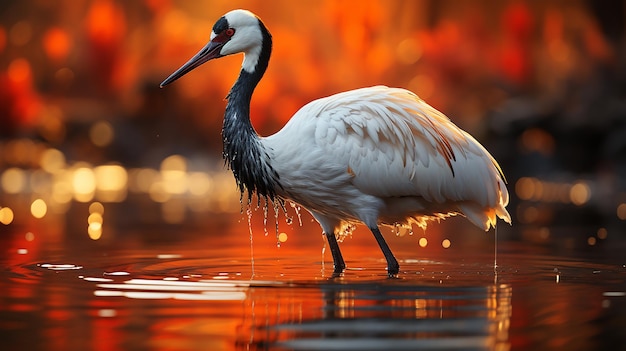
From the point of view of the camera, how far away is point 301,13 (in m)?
38.6

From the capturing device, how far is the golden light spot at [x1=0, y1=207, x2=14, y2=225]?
52.0 feet

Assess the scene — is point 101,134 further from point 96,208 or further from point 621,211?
point 621,211

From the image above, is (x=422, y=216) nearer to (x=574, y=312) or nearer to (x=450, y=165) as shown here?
(x=450, y=165)

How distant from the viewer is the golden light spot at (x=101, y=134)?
35.7 metres

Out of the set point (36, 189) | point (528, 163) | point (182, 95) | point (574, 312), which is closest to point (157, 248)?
point (574, 312)

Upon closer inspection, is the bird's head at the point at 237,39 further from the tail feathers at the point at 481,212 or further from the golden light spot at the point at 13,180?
the golden light spot at the point at 13,180

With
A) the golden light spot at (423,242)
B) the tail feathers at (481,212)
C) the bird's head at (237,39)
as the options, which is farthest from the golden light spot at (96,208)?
the tail feathers at (481,212)

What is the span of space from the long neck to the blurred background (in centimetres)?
1910

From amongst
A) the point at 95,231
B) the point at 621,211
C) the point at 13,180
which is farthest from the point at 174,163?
the point at 95,231

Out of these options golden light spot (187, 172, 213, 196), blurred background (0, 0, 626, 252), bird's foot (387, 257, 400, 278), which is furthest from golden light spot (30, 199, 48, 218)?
blurred background (0, 0, 626, 252)

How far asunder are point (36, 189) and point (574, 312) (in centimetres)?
1911

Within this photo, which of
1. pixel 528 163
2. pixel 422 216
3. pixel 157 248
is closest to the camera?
pixel 422 216

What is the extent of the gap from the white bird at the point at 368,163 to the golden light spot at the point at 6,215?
21.4 feet

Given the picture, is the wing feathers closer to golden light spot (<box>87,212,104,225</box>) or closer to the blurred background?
golden light spot (<box>87,212,104,225</box>)
